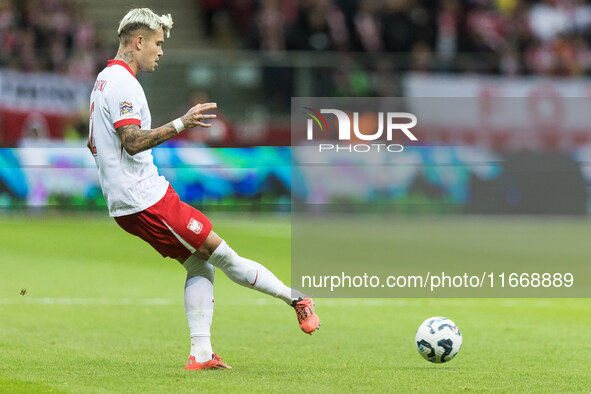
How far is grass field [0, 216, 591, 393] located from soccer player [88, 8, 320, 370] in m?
0.51

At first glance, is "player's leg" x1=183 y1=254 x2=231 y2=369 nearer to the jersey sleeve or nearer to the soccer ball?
the jersey sleeve

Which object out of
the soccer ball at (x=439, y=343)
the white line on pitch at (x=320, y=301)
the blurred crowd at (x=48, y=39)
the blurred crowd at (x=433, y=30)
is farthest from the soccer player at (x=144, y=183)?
the blurred crowd at (x=433, y=30)

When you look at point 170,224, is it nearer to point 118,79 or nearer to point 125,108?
point 125,108

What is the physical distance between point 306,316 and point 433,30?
19.3 metres

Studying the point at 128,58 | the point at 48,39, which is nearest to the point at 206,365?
the point at 128,58

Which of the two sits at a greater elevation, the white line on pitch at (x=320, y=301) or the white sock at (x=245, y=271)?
the white sock at (x=245, y=271)

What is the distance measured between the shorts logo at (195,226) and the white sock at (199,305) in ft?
1.22

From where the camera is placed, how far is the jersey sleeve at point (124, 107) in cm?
695

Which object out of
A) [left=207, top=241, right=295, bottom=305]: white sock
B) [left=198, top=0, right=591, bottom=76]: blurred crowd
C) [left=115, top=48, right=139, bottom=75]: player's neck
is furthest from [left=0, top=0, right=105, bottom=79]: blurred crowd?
[left=207, top=241, right=295, bottom=305]: white sock

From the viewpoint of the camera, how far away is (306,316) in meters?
7.30

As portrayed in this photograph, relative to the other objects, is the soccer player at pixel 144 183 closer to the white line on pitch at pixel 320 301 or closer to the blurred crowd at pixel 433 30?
the white line on pitch at pixel 320 301

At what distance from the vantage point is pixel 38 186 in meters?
21.4

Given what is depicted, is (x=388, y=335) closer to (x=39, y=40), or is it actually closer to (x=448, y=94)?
(x=448, y=94)

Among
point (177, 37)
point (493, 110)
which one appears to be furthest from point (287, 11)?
point (493, 110)
